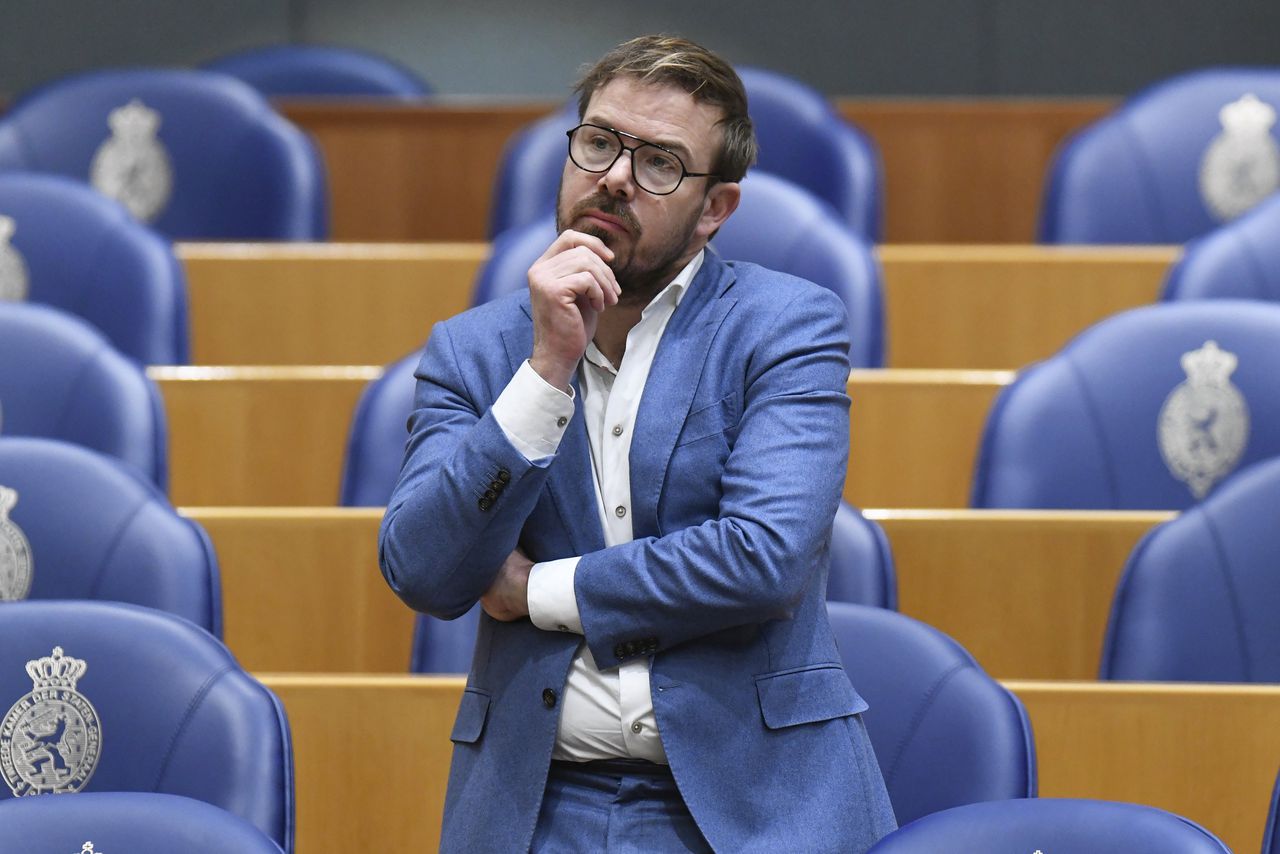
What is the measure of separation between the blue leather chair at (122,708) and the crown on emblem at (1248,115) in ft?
4.31

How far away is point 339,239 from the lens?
2.20 metres

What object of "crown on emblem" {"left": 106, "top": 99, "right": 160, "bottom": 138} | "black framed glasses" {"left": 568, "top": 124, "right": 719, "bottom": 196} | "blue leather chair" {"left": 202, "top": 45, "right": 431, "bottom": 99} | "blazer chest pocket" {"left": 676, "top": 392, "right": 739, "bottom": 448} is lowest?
"blue leather chair" {"left": 202, "top": 45, "right": 431, "bottom": 99}

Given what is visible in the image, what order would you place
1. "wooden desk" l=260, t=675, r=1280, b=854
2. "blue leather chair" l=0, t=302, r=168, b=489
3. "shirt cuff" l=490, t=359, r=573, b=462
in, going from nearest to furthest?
"shirt cuff" l=490, t=359, r=573, b=462
"wooden desk" l=260, t=675, r=1280, b=854
"blue leather chair" l=0, t=302, r=168, b=489

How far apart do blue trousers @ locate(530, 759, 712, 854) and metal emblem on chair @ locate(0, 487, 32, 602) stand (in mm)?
445

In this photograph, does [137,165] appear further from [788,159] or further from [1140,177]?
[1140,177]

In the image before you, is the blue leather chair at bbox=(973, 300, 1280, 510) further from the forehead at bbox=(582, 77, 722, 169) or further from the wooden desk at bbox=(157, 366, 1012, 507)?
the forehead at bbox=(582, 77, 722, 169)

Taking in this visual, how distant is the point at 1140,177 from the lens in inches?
75.5

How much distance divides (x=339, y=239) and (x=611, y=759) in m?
1.45

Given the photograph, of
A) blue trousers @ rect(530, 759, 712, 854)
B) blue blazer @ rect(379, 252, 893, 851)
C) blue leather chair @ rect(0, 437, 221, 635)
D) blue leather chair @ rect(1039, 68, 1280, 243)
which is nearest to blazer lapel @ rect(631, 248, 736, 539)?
blue blazer @ rect(379, 252, 893, 851)

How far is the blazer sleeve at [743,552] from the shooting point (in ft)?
2.66

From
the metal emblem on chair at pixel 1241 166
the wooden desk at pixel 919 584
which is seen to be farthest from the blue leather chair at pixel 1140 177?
the wooden desk at pixel 919 584

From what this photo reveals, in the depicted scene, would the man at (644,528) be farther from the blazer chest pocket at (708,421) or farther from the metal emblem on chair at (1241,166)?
the metal emblem on chair at (1241,166)

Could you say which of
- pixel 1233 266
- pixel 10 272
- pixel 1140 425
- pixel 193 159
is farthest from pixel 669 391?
pixel 193 159

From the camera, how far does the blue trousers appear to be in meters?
0.81
